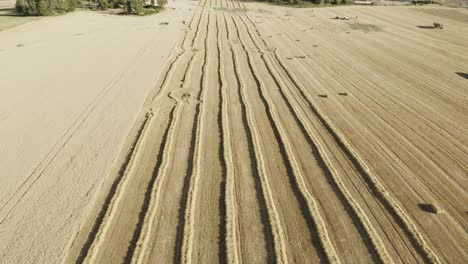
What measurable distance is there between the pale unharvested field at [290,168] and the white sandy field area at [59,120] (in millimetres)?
631

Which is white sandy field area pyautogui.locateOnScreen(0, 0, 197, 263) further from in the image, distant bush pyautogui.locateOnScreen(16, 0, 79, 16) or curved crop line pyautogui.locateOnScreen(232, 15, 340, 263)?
distant bush pyautogui.locateOnScreen(16, 0, 79, 16)

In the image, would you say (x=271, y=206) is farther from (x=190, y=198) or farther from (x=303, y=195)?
(x=190, y=198)

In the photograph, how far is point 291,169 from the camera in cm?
870

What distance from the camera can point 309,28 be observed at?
2816cm

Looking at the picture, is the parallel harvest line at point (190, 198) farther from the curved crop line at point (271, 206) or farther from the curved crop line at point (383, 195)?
the curved crop line at point (383, 195)

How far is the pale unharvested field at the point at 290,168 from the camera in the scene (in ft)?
21.0

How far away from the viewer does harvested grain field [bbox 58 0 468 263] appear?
6.39 metres

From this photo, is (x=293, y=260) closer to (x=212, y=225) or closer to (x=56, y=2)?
(x=212, y=225)

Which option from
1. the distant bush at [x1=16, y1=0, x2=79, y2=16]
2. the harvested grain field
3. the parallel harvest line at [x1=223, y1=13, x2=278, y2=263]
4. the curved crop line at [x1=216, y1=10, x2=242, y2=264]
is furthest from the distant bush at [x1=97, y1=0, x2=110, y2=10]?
the parallel harvest line at [x1=223, y1=13, x2=278, y2=263]

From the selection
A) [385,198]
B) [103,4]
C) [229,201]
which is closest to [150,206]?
[229,201]

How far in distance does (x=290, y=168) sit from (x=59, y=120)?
814cm

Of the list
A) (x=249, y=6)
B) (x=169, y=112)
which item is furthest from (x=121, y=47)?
(x=249, y=6)

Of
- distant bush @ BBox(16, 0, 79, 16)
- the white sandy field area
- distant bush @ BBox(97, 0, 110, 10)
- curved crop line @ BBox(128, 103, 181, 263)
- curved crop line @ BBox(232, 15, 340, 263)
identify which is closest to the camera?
curved crop line @ BBox(128, 103, 181, 263)

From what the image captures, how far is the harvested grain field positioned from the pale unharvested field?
0.12ft
